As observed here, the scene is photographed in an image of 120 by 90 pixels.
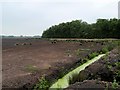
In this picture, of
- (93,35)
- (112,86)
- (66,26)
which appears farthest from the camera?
(66,26)

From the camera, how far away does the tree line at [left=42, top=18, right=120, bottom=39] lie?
6447 centimetres

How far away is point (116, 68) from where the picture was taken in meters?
11.9

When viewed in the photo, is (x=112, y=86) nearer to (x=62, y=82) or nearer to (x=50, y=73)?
(x=62, y=82)

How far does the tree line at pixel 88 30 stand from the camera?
64.5 m

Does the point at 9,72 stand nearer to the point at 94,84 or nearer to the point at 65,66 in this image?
the point at 65,66

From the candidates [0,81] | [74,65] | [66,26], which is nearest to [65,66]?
[74,65]

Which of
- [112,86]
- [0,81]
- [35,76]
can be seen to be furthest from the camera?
[35,76]

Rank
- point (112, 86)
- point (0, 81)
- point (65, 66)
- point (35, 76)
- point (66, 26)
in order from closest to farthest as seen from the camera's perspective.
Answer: point (112, 86), point (0, 81), point (35, 76), point (65, 66), point (66, 26)

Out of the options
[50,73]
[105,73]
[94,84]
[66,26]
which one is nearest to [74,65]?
[50,73]

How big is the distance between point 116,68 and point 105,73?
59 cm

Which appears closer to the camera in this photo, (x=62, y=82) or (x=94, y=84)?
(x=94, y=84)

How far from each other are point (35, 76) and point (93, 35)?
5841 cm

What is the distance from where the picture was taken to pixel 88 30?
71.9 meters

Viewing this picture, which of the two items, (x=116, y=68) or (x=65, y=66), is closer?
(x=116, y=68)
